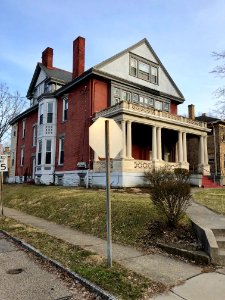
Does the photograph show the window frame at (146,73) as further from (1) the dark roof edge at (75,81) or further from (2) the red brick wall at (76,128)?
(2) the red brick wall at (76,128)

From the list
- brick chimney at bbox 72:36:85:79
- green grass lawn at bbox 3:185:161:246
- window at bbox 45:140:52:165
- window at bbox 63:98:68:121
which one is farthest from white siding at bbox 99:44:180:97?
green grass lawn at bbox 3:185:161:246

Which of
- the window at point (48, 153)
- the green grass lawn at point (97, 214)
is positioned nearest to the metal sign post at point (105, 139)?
the green grass lawn at point (97, 214)

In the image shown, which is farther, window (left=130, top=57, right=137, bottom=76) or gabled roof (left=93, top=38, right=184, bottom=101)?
window (left=130, top=57, right=137, bottom=76)

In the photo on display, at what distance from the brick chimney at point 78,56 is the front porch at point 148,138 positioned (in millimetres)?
5585

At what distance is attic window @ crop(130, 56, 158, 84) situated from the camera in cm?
2606

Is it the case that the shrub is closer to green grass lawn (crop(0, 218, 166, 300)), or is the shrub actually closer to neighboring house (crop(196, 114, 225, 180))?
green grass lawn (crop(0, 218, 166, 300))

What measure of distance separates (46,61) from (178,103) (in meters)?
14.9

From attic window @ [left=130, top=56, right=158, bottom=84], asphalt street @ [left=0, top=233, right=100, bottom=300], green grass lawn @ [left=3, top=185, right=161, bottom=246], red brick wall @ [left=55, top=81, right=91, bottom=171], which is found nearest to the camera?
asphalt street @ [left=0, top=233, right=100, bottom=300]

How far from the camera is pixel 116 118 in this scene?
2038 centimetres

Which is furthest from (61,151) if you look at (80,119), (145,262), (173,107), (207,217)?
(145,262)

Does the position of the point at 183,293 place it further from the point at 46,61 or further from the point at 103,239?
the point at 46,61

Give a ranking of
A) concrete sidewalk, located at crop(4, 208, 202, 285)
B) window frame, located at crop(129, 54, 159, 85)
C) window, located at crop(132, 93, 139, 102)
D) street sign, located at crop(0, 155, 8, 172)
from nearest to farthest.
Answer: concrete sidewalk, located at crop(4, 208, 202, 285), street sign, located at crop(0, 155, 8, 172), window, located at crop(132, 93, 139, 102), window frame, located at crop(129, 54, 159, 85)

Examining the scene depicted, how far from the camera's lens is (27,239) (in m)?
8.41

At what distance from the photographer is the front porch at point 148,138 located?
19953 millimetres
